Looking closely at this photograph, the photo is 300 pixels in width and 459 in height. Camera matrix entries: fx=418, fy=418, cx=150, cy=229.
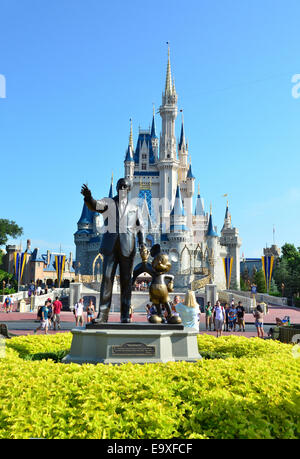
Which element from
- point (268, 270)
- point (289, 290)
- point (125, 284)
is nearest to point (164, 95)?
point (289, 290)

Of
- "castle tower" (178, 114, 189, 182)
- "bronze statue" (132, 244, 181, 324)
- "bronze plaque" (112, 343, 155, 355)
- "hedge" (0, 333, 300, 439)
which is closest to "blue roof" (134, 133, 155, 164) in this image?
"castle tower" (178, 114, 189, 182)

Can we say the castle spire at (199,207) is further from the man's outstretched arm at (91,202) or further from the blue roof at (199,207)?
the man's outstretched arm at (91,202)

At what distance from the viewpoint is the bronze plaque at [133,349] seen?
6.39 m

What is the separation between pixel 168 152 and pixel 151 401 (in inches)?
3047

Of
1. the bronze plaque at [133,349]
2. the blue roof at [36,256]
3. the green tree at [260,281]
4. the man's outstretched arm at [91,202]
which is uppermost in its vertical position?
the blue roof at [36,256]

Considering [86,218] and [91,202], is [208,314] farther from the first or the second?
[86,218]

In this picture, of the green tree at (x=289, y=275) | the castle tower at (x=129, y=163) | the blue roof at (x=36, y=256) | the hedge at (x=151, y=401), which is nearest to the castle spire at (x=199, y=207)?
the castle tower at (x=129, y=163)

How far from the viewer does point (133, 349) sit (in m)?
6.42

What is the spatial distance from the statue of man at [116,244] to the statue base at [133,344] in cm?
63

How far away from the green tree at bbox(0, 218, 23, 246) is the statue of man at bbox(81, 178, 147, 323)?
65.7 m

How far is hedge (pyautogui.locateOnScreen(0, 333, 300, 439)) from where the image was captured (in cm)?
370
